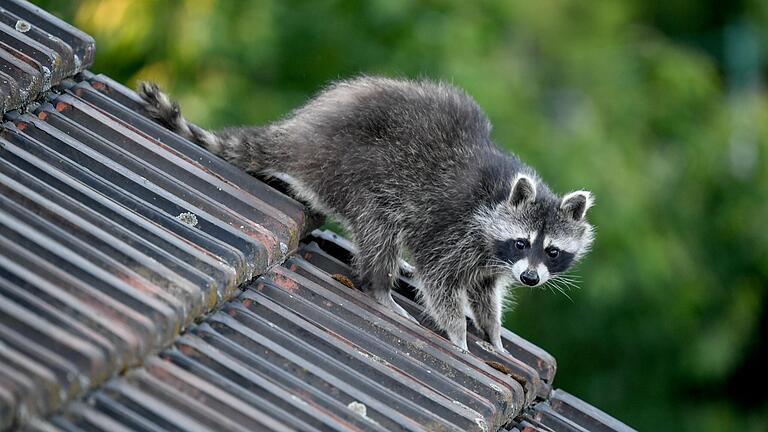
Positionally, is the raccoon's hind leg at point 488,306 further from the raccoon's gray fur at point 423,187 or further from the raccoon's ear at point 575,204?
the raccoon's ear at point 575,204

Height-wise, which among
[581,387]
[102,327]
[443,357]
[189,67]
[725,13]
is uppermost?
[725,13]

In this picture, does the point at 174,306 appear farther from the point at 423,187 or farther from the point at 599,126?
the point at 599,126

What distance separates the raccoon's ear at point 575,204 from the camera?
5.29 metres

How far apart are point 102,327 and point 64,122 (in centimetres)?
106

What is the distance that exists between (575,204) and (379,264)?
1029 millimetres

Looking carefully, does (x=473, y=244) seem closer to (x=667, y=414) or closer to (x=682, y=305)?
(x=682, y=305)

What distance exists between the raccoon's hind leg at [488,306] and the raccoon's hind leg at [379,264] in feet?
1.11

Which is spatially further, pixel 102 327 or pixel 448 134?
pixel 448 134

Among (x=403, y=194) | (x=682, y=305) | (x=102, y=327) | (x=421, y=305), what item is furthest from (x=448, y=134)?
(x=682, y=305)

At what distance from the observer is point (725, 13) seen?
59.3 feet

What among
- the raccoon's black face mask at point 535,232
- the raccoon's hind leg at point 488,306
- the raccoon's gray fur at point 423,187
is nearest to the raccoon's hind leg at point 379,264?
the raccoon's gray fur at point 423,187

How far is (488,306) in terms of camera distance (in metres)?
5.17

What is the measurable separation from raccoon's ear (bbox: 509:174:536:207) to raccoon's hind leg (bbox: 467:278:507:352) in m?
0.40

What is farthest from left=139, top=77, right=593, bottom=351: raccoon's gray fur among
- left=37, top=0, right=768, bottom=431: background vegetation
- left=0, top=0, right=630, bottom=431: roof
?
left=37, top=0, right=768, bottom=431: background vegetation
